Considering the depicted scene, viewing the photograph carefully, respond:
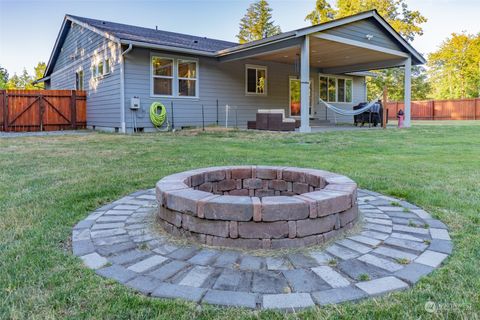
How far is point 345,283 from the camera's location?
157 centimetres

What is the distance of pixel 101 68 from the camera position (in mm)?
11695

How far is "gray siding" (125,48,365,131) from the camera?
33.9ft

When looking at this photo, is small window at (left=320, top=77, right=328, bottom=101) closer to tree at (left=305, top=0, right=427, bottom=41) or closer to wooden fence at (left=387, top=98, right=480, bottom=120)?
wooden fence at (left=387, top=98, right=480, bottom=120)

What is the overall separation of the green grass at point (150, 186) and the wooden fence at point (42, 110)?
6172 mm

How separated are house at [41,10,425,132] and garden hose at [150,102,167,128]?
24 centimetres

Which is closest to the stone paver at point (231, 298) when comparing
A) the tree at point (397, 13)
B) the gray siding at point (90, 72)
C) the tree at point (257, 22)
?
the gray siding at point (90, 72)

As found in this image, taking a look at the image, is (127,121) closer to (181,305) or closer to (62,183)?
(62,183)

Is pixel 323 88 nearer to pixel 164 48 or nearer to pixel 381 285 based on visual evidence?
pixel 164 48

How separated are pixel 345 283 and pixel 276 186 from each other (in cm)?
152

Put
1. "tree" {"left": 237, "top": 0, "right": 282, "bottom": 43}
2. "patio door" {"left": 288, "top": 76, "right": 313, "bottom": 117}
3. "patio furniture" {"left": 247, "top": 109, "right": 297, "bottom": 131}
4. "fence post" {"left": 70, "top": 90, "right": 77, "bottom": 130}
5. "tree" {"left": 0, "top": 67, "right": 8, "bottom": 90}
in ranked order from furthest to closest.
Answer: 1. "tree" {"left": 237, "top": 0, "right": 282, "bottom": 43}
2. "tree" {"left": 0, "top": 67, "right": 8, "bottom": 90}
3. "patio door" {"left": 288, "top": 76, "right": 313, "bottom": 117}
4. "fence post" {"left": 70, "top": 90, "right": 77, "bottom": 130}
5. "patio furniture" {"left": 247, "top": 109, "right": 297, "bottom": 131}

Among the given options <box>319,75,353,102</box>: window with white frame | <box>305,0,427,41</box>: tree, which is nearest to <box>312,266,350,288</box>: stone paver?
<box>319,75,353,102</box>: window with white frame

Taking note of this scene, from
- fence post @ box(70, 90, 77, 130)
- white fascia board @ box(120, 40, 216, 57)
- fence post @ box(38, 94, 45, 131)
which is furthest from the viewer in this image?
fence post @ box(70, 90, 77, 130)

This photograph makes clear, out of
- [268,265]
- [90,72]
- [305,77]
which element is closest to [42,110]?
[90,72]

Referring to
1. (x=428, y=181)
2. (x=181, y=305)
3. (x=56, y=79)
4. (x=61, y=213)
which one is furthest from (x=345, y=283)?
(x=56, y=79)
